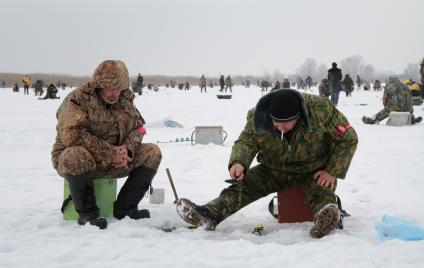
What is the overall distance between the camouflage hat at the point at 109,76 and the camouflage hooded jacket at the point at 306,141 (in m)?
1.12

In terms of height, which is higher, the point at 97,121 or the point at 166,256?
the point at 97,121

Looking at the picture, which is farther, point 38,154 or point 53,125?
point 53,125

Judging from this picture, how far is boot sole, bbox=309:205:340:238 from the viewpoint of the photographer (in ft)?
11.4

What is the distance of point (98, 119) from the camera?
12.8ft

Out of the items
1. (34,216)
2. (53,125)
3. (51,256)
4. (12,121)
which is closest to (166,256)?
(51,256)

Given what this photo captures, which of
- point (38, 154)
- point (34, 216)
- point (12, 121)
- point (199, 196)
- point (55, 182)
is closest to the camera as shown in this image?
point (34, 216)

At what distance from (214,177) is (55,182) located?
2.05 meters

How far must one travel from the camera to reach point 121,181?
6.02m

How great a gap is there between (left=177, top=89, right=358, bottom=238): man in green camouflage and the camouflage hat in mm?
1079

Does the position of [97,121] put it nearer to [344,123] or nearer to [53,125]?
[344,123]

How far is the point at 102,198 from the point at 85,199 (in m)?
0.34

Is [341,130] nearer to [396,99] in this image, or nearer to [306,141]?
[306,141]

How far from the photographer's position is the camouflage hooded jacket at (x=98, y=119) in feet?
12.3

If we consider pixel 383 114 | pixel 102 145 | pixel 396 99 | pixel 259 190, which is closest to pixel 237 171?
pixel 259 190
